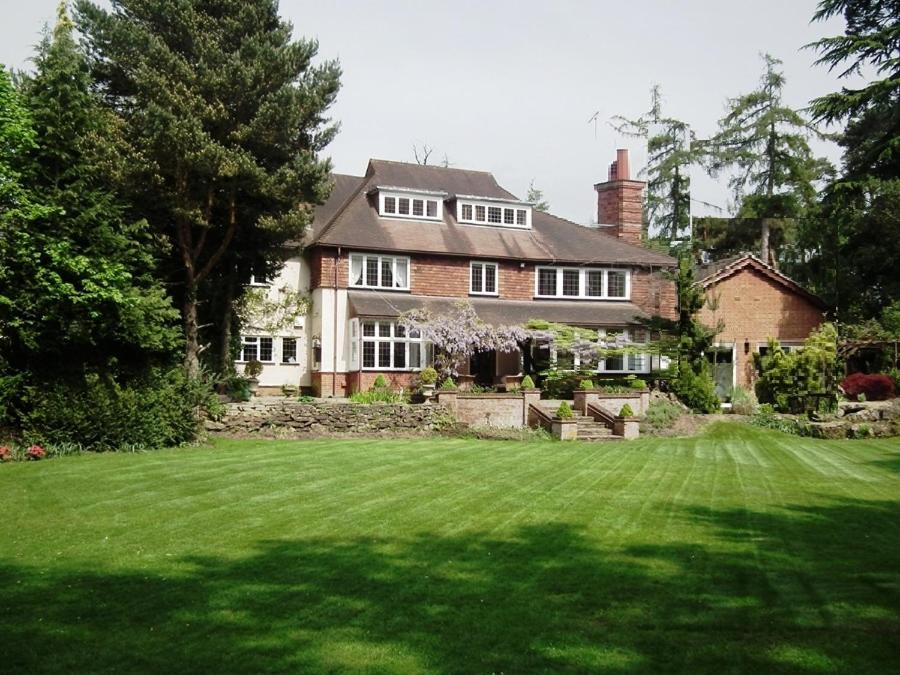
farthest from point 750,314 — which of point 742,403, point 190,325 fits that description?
point 190,325

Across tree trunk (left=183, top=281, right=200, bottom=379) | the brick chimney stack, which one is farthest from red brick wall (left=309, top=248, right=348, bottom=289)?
the brick chimney stack

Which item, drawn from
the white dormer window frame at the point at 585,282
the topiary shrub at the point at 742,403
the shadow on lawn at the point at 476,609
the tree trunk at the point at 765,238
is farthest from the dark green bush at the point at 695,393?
the tree trunk at the point at 765,238

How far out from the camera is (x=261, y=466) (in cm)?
1595

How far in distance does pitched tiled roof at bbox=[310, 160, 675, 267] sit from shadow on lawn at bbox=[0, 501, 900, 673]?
996 inches

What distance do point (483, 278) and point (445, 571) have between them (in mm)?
28327

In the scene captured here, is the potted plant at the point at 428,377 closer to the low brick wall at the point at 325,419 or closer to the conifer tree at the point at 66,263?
the low brick wall at the point at 325,419

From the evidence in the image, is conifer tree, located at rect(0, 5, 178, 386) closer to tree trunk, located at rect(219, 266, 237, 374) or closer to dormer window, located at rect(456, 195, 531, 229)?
tree trunk, located at rect(219, 266, 237, 374)

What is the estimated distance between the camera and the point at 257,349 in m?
34.0

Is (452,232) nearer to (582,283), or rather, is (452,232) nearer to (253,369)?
(582,283)

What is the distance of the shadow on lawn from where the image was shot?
6.09 m

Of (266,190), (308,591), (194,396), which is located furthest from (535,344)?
(308,591)

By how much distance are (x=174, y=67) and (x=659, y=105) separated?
3978cm

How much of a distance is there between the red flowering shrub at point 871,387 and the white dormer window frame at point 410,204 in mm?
17132

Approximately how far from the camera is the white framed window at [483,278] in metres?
36.1
